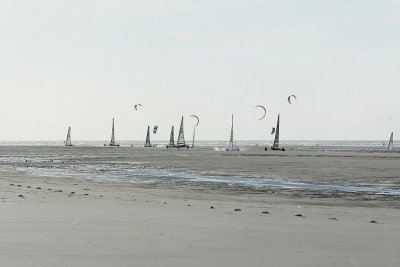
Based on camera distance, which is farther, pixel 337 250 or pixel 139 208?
pixel 139 208

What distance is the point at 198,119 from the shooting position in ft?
456

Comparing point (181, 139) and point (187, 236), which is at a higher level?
point (181, 139)

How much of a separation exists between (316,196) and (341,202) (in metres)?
2.21

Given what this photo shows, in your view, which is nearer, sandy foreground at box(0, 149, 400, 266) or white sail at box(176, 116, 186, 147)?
sandy foreground at box(0, 149, 400, 266)

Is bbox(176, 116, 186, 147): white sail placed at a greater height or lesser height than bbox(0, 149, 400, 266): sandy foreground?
greater

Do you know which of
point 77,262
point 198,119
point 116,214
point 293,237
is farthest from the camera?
point 198,119

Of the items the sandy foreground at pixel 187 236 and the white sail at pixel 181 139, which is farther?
the white sail at pixel 181 139

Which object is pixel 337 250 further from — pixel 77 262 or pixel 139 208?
pixel 139 208

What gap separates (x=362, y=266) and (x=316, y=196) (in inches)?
525

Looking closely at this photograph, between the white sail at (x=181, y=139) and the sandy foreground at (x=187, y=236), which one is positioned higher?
the white sail at (x=181, y=139)

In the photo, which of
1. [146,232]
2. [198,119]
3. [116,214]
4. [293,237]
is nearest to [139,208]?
[116,214]

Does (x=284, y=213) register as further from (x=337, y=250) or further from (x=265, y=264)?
(x=265, y=264)

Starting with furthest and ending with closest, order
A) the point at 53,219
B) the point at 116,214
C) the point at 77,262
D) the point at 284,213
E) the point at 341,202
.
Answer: the point at 341,202, the point at 284,213, the point at 116,214, the point at 53,219, the point at 77,262

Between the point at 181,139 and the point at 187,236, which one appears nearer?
the point at 187,236
